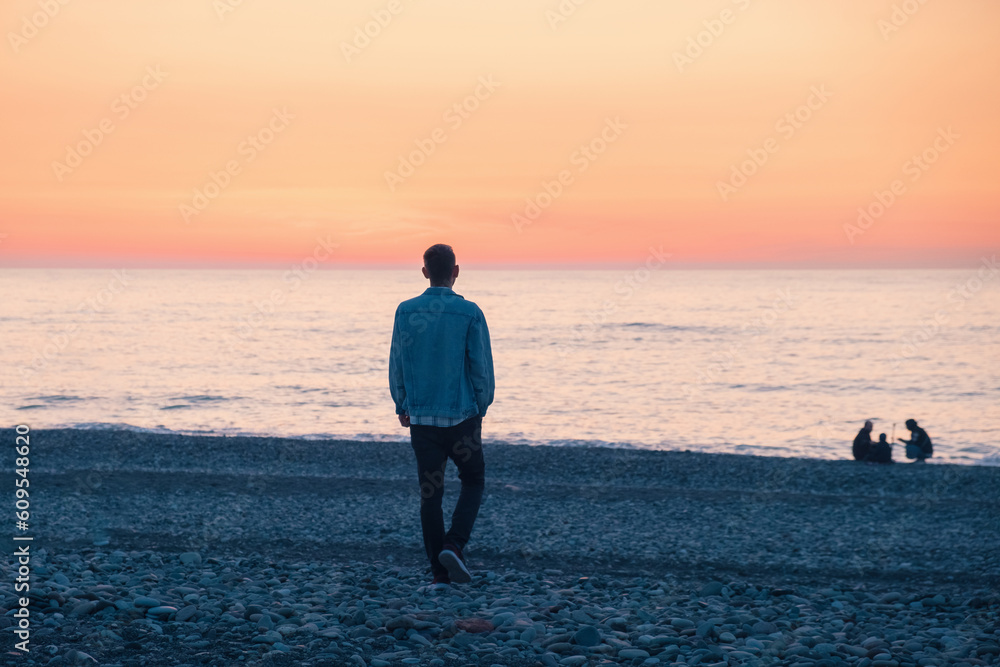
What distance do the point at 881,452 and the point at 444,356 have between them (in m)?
14.0

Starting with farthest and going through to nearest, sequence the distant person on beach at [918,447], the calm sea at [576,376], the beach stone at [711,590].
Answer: the calm sea at [576,376] < the distant person on beach at [918,447] < the beach stone at [711,590]

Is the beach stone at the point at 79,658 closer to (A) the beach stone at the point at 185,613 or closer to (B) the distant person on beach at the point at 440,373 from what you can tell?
(A) the beach stone at the point at 185,613

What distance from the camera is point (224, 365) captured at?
133ft

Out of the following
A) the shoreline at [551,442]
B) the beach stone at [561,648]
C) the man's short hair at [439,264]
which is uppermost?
the man's short hair at [439,264]

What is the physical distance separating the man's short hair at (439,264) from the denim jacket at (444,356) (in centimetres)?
10

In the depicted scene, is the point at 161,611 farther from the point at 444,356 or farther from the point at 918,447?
the point at 918,447

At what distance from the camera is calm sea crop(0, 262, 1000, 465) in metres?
24.3

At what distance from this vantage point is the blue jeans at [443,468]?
19.0 feet

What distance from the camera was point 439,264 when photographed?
19.3ft

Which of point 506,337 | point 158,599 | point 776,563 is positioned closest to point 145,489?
point 158,599

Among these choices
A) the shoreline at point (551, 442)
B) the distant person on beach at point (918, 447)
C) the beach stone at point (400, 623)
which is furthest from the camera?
the shoreline at point (551, 442)

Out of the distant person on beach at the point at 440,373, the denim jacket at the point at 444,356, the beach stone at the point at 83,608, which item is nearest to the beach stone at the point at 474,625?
the distant person on beach at the point at 440,373

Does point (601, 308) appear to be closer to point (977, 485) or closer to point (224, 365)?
point (224, 365)

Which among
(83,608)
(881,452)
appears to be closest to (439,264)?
(83,608)
